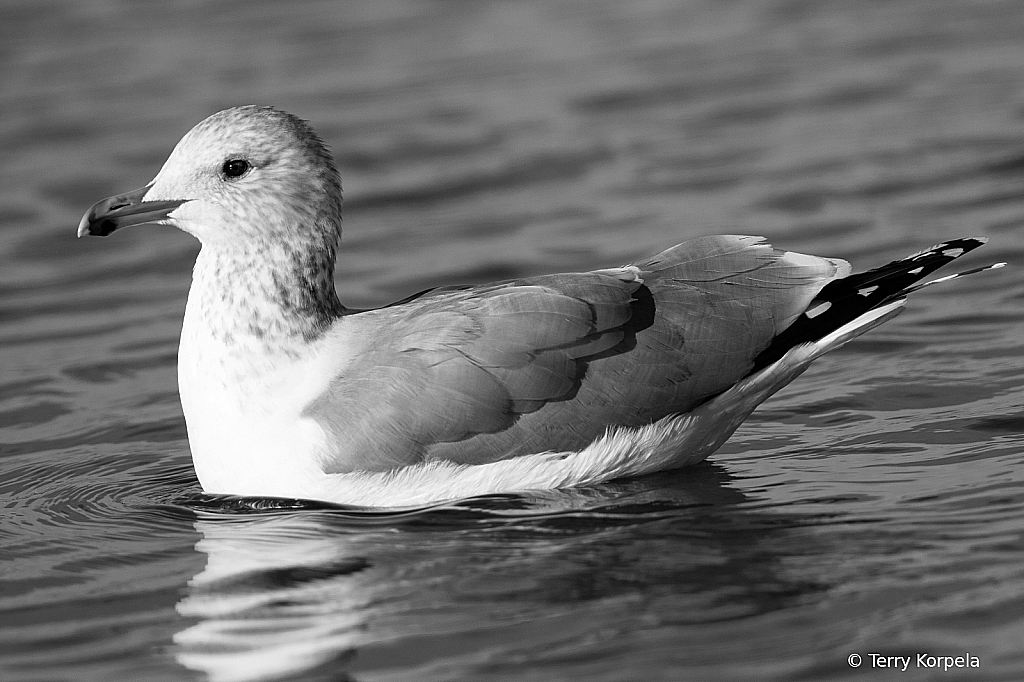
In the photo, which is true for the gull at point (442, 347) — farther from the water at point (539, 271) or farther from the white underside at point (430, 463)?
the water at point (539, 271)

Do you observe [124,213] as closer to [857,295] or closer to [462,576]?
[462,576]

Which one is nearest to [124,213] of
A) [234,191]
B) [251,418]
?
[234,191]

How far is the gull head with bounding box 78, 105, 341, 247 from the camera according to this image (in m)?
7.17

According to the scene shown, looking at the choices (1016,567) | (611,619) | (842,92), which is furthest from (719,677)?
(842,92)

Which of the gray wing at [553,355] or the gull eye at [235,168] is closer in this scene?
the gray wing at [553,355]

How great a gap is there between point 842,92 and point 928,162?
1938mm

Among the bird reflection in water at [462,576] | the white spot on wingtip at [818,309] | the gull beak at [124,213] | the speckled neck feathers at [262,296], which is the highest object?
the gull beak at [124,213]

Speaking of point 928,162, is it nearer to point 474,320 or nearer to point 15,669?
point 474,320

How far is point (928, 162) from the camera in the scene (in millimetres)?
12148

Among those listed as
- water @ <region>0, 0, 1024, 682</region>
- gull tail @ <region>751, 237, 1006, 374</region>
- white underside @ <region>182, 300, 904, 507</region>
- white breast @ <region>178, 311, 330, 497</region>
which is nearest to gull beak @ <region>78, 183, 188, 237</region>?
white breast @ <region>178, 311, 330, 497</region>

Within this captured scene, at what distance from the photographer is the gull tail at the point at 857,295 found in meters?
7.28

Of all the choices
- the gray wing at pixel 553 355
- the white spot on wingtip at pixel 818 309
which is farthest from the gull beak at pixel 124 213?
the white spot on wingtip at pixel 818 309

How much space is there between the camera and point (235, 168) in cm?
723
